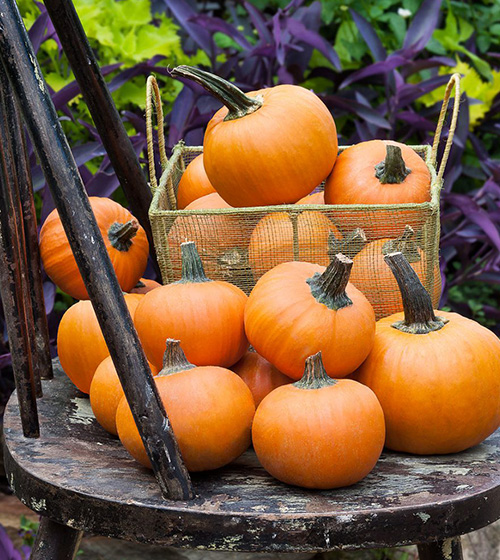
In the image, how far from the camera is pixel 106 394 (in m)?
0.96

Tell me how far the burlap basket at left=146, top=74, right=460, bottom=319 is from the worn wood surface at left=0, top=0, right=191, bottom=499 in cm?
31

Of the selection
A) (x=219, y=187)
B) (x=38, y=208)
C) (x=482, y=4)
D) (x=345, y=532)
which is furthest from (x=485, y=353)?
(x=482, y=4)

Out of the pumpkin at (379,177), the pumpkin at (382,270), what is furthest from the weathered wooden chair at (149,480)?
the pumpkin at (379,177)

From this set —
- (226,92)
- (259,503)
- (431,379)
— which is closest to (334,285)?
(431,379)

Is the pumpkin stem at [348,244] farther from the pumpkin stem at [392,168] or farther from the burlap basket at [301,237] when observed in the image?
the pumpkin stem at [392,168]

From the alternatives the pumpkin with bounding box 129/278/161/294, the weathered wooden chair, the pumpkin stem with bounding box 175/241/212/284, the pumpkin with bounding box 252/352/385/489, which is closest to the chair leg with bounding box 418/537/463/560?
the weathered wooden chair

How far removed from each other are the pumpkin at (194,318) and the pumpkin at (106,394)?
5cm

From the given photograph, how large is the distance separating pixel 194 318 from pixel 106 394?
0.50ft

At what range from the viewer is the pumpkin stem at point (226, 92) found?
1.04 metres

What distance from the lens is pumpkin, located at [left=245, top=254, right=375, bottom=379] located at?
0.88 metres

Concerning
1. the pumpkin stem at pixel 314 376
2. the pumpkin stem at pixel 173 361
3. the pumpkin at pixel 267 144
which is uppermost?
the pumpkin at pixel 267 144

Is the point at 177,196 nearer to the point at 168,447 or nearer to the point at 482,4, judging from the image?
the point at 168,447

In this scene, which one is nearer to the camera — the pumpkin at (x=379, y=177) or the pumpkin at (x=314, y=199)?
the pumpkin at (x=379, y=177)

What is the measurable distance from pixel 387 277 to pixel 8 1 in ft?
1.92
